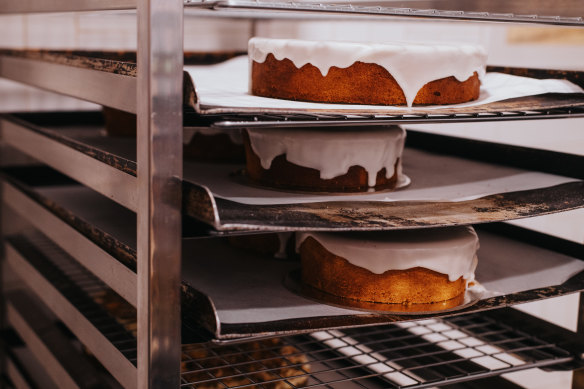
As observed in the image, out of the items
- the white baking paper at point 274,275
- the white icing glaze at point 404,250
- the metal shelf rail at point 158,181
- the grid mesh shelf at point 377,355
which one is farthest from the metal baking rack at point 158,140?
the grid mesh shelf at point 377,355

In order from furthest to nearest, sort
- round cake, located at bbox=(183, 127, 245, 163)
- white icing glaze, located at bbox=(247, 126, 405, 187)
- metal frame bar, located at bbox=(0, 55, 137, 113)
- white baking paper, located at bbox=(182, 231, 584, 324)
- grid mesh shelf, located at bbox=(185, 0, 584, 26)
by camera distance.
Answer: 1. round cake, located at bbox=(183, 127, 245, 163)
2. white icing glaze, located at bbox=(247, 126, 405, 187)
3. white baking paper, located at bbox=(182, 231, 584, 324)
4. metal frame bar, located at bbox=(0, 55, 137, 113)
5. grid mesh shelf, located at bbox=(185, 0, 584, 26)

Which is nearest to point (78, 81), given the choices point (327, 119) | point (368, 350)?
point (327, 119)

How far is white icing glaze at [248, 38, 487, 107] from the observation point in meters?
1.07

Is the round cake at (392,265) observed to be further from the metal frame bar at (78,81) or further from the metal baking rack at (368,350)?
the metal frame bar at (78,81)

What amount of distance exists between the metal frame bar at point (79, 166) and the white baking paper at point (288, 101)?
16 cm

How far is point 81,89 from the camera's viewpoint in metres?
1.10

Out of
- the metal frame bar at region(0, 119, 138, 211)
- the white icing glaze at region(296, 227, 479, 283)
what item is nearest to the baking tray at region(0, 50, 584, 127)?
the metal frame bar at region(0, 119, 138, 211)

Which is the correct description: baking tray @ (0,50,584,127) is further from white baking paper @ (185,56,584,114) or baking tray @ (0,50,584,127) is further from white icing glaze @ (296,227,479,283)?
white icing glaze @ (296,227,479,283)

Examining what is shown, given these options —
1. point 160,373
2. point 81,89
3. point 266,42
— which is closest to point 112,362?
point 160,373

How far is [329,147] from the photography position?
3.76 ft

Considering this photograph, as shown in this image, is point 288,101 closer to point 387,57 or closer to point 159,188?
point 387,57

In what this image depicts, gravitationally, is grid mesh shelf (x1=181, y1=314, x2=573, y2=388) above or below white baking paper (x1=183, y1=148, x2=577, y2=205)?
below

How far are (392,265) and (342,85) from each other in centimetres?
29

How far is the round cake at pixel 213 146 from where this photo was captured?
4.80ft
